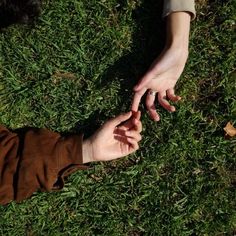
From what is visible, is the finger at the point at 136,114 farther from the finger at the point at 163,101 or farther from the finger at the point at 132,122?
the finger at the point at 163,101

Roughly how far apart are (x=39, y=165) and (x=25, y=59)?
2.48 feet

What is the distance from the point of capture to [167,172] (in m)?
3.29

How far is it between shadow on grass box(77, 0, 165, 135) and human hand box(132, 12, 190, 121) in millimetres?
199

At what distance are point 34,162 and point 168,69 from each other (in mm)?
1000

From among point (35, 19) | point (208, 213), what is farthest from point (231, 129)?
point (35, 19)

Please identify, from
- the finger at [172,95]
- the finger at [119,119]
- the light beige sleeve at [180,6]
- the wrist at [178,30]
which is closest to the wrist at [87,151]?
the finger at [119,119]

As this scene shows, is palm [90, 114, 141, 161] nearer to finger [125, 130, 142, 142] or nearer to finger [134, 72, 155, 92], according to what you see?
finger [125, 130, 142, 142]

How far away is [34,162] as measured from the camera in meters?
2.98

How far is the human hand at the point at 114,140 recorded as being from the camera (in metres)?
3.06

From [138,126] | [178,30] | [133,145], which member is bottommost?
[133,145]

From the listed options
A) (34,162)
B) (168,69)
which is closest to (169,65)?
(168,69)

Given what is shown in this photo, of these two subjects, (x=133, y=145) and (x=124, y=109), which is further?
(x=124, y=109)

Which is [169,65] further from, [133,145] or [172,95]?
[133,145]

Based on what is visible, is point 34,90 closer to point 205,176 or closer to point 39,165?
point 39,165
